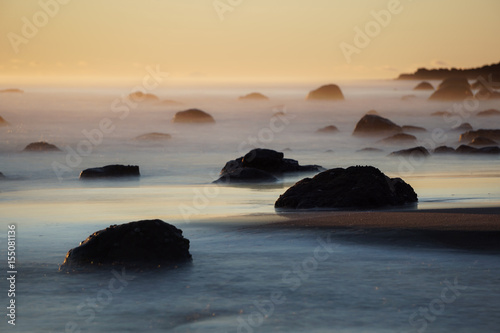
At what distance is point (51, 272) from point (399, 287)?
14.3 ft

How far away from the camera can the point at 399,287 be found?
9641 millimetres

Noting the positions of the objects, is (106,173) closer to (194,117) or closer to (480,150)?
(480,150)

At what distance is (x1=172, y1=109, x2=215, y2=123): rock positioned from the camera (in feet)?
288

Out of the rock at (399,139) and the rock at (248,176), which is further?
the rock at (399,139)

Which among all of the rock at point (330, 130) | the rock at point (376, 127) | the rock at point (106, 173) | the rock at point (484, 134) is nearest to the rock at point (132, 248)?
the rock at point (106, 173)

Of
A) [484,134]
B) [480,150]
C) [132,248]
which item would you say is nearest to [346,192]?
[132,248]

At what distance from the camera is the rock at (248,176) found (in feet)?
78.8

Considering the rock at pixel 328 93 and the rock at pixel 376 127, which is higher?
the rock at pixel 328 93

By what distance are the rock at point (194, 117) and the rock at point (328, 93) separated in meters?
69.9

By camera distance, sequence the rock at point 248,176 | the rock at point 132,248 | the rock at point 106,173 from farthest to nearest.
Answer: the rock at point 106,173, the rock at point 248,176, the rock at point 132,248

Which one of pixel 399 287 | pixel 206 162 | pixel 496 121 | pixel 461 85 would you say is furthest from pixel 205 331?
pixel 461 85

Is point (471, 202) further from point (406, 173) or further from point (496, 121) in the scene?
point (496, 121)

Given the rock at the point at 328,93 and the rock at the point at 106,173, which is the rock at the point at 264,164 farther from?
the rock at the point at 328,93

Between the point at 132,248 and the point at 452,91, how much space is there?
147641mm
